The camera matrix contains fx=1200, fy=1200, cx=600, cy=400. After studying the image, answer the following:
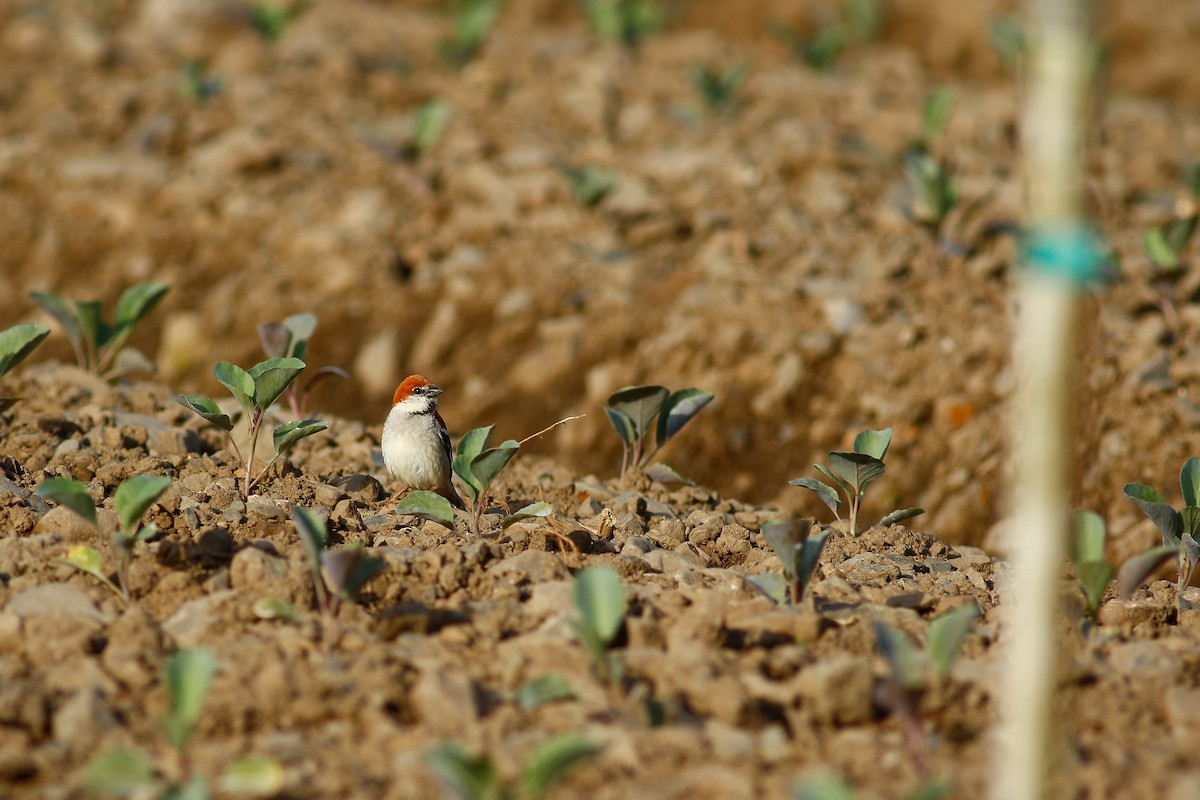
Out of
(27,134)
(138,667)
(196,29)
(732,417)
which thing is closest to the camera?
(138,667)

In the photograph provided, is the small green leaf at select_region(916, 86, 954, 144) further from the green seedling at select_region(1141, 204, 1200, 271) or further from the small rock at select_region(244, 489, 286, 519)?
the small rock at select_region(244, 489, 286, 519)

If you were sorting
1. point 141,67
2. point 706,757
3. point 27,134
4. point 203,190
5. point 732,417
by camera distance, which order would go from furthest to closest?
point 141,67 < point 27,134 < point 203,190 < point 732,417 < point 706,757

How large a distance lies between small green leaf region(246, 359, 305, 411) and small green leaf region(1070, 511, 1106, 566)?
2.62 m

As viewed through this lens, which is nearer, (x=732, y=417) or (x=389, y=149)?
(x=732, y=417)

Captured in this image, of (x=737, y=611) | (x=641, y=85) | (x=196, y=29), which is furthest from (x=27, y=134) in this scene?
(x=737, y=611)

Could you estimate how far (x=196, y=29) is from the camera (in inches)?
393

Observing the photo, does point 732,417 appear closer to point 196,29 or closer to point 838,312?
point 838,312

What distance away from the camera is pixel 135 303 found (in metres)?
5.43

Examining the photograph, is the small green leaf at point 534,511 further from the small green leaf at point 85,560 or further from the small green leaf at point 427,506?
the small green leaf at point 85,560

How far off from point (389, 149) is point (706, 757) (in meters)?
5.64

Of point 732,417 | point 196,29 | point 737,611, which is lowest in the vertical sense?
point 732,417

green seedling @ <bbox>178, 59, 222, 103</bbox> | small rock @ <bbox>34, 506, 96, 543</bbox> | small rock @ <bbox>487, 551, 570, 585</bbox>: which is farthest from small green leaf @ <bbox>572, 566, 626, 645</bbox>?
green seedling @ <bbox>178, 59, 222, 103</bbox>

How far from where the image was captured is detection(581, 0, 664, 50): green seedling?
1013 centimetres

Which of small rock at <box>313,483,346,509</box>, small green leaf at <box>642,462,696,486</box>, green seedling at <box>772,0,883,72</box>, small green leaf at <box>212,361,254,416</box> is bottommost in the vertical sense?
small green leaf at <box>642,462,696,486</box>
